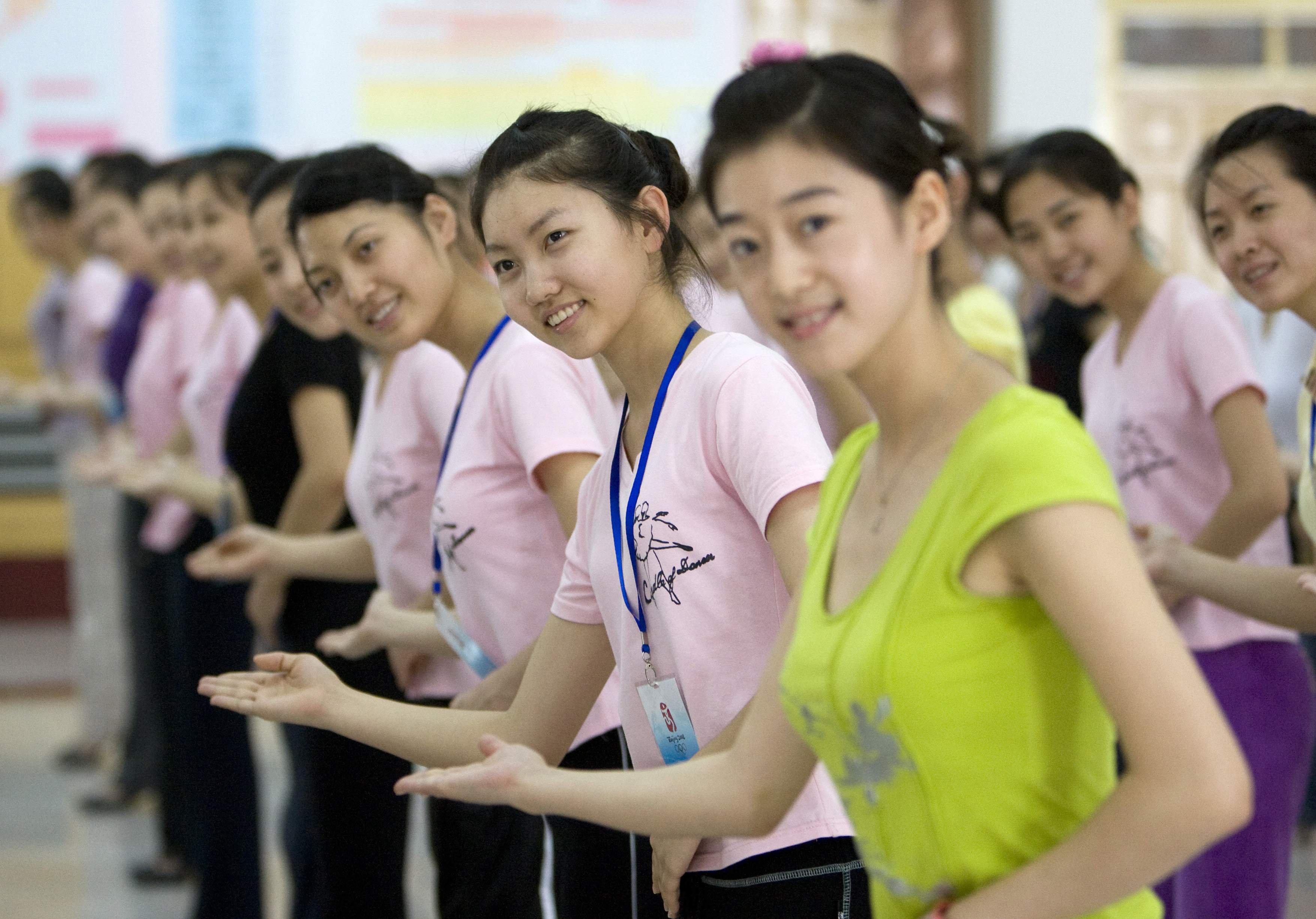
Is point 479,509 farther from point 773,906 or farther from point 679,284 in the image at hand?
point 773,906

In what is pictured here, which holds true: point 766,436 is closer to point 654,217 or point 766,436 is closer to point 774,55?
point 654,217

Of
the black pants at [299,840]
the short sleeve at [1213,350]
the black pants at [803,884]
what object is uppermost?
the short sleeve at [1213,350]

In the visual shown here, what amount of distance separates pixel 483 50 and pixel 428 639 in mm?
4894

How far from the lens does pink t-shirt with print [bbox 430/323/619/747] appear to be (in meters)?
1.89

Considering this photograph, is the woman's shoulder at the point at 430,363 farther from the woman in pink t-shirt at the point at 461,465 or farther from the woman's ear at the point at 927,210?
the woman's ear at the point at 927,210

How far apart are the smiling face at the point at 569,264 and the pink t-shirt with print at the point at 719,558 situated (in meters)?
0.13

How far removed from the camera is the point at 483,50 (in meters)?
6.44

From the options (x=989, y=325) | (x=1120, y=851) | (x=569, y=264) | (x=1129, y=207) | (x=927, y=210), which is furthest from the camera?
(x=989, y=325)

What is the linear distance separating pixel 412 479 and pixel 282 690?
0.71 meters

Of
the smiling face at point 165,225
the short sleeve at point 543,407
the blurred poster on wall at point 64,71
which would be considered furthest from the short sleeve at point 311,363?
the blurred poster on wall at point 64,71

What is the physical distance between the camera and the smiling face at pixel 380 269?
208 centimetres

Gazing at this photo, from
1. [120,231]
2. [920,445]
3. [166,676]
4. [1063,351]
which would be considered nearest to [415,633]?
[920,445]

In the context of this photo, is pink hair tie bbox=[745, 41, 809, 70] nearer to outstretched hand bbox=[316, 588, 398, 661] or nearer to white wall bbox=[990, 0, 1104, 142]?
outstretched hand bbox=[316, 588, 398, 661]

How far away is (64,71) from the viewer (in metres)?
6.61
